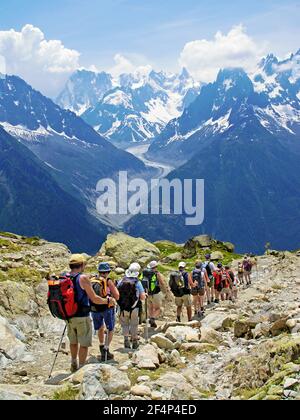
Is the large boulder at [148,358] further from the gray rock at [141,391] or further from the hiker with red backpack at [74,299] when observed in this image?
the gray rock at [141,391]

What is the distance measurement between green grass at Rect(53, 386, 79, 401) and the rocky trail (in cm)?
2

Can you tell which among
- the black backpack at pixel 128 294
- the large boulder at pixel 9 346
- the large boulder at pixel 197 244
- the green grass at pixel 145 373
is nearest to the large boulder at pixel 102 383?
the green grass at pixel 145 373

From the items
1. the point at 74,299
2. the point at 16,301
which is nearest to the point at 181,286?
the point at 16,301

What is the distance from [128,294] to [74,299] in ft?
13.9

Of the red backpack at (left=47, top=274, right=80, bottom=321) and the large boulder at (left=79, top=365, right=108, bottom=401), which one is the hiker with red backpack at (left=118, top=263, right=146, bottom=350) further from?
the large boulder at (left=79, top=365, right=108, bottom=401)

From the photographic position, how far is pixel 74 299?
41.6ft

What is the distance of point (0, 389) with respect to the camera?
9867 millimetres

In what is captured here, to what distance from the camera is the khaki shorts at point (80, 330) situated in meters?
13.0

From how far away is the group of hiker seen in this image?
12586 mm

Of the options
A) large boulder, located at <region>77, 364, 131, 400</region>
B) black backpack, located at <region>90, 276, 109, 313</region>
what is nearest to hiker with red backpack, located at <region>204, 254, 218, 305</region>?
black backpack, located at <region>90, 276, 109, 313</region>

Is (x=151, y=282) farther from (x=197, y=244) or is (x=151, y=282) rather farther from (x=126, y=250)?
(x=197, y=244)

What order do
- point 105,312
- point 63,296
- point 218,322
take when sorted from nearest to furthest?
point 63,296, point 105,312, point 218,322
